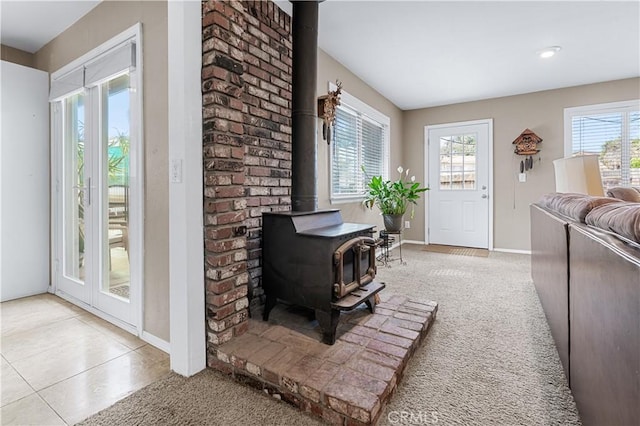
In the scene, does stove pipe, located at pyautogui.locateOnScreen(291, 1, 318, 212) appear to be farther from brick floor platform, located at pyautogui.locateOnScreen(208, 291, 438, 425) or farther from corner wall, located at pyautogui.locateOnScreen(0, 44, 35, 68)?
corner wall, located at pyautogui.locateOnScreen(0, 44, 35, 68)

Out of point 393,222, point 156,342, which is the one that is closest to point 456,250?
point 393,222

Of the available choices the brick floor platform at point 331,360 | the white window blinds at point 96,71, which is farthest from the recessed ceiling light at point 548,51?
the white window blinds at point 96,71

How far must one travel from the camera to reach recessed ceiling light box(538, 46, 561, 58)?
10.2ft

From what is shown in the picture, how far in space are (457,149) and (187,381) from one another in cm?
501

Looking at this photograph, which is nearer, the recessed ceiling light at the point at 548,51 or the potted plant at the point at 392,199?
the recessed ceiling light at the point at 548,51

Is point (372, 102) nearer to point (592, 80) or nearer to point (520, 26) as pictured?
point (520, 26)

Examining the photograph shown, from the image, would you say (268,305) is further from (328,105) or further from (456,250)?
(456,250)

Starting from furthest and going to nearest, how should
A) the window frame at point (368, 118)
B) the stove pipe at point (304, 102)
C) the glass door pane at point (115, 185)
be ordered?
the window frame at point (368, 118)
the glass door pane at point (115, 185)
the stove pipe at point (304, 102)

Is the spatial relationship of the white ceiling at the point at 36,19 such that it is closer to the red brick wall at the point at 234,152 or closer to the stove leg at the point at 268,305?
the red brick wall at the point at 234,152

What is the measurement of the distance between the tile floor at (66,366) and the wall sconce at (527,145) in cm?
508

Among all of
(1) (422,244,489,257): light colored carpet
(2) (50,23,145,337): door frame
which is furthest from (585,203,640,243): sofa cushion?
(1) (422,244,489,257): light colored carpet

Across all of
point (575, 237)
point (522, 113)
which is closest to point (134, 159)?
point (575, 237)

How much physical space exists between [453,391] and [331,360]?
0.59 m

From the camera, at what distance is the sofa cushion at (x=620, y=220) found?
2.75ft
